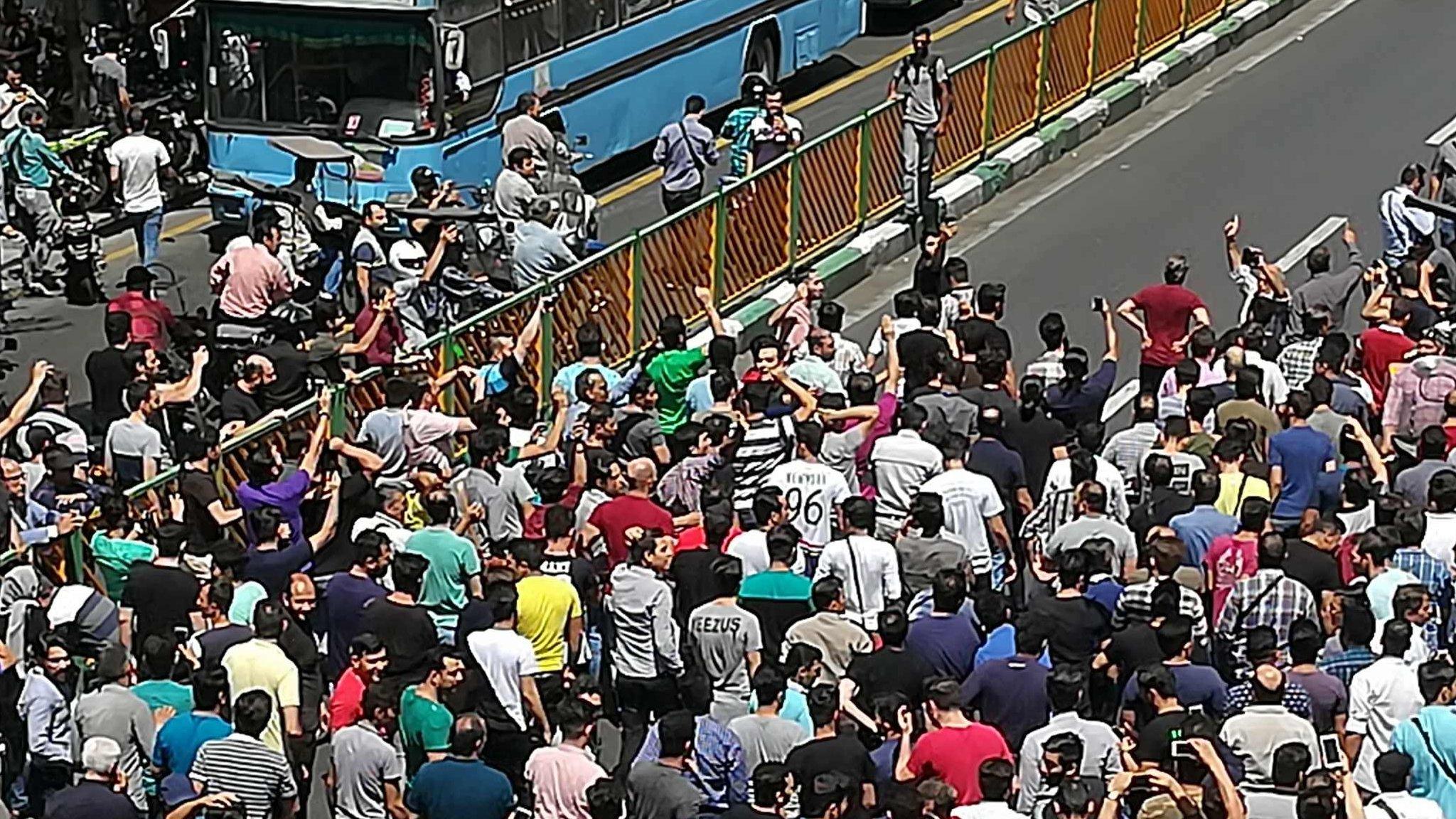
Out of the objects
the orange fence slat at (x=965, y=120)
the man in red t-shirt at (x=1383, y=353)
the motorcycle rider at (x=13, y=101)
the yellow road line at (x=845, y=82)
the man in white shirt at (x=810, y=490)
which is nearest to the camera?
the man in white shirt at (x=810, y=490)

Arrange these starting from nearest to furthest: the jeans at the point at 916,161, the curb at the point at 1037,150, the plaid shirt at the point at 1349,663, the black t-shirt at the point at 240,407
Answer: the plaid shirt at the point at 1349,663, the black t-shirt at the point at 240,407, the curb at the point at 1037,150, the jeans at the point at 916,161

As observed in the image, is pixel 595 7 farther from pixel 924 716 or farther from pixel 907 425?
pixel 924 716

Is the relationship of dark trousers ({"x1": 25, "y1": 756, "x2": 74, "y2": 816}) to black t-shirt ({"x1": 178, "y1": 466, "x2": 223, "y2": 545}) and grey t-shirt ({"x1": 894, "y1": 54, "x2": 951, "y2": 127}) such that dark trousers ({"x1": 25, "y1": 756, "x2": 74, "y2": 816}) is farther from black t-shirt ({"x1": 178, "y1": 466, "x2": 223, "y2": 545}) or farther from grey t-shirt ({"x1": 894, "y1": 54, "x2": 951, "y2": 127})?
grey t-shirt ({"x1": 894, "y1": 54, "x2": 951, "y2": 127})

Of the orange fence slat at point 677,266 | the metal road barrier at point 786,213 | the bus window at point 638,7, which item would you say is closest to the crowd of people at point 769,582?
the metal road barrier at point 786,213

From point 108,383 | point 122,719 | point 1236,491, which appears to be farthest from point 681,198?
point 122,719

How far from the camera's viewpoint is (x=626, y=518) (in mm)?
11703

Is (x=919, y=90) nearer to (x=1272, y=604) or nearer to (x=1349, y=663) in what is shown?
(x=1272, y=604)

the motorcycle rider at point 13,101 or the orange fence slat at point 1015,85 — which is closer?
the motorcycle rider at point 13,101

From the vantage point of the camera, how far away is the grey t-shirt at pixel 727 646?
10.4m

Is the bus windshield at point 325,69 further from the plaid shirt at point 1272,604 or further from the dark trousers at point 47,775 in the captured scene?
the plaid shirt at point 1272,604

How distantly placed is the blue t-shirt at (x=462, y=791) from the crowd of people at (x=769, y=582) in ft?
0.07

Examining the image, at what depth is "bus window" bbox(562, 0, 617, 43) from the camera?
816 inches

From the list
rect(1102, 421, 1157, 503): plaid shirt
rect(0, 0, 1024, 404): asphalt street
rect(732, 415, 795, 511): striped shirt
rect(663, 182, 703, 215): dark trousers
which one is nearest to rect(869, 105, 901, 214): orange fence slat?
rect(663, 182, 703, 215): dark trousers

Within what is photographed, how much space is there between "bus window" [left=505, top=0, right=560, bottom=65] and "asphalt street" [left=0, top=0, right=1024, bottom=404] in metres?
1.88
